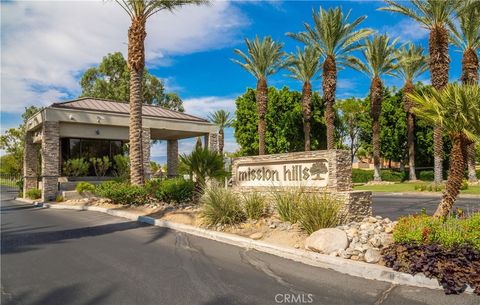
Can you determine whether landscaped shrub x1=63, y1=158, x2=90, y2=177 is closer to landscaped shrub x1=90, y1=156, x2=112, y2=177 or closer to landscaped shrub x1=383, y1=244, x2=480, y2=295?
landscaped shrub x1=90, y1=156, x2=112, y2=177

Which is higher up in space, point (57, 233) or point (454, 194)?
point (454, 194)

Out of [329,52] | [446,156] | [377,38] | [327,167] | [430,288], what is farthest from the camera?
[446,156]

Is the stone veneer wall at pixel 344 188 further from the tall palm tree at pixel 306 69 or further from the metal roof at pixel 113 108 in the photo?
the tall palm tree at pixel 306 69

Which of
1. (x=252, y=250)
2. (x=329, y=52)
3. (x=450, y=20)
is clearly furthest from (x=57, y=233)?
(x=450, y=20)

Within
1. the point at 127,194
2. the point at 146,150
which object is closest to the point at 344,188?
the point at 127,194

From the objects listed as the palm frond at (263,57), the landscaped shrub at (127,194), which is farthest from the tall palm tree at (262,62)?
the landscaped shrub at (127,194)

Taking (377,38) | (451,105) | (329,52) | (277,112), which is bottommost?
(451,105)

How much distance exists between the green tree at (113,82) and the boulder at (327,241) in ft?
134

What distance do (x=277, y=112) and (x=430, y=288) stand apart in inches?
1529

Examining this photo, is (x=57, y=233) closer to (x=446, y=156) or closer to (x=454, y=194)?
(x=454, y=194)

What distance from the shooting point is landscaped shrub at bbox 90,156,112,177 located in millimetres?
26539

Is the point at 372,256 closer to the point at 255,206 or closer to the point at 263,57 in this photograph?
the point at 255,206

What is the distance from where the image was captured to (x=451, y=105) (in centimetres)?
776

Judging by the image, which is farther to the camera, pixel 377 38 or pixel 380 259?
pixel 377 38
